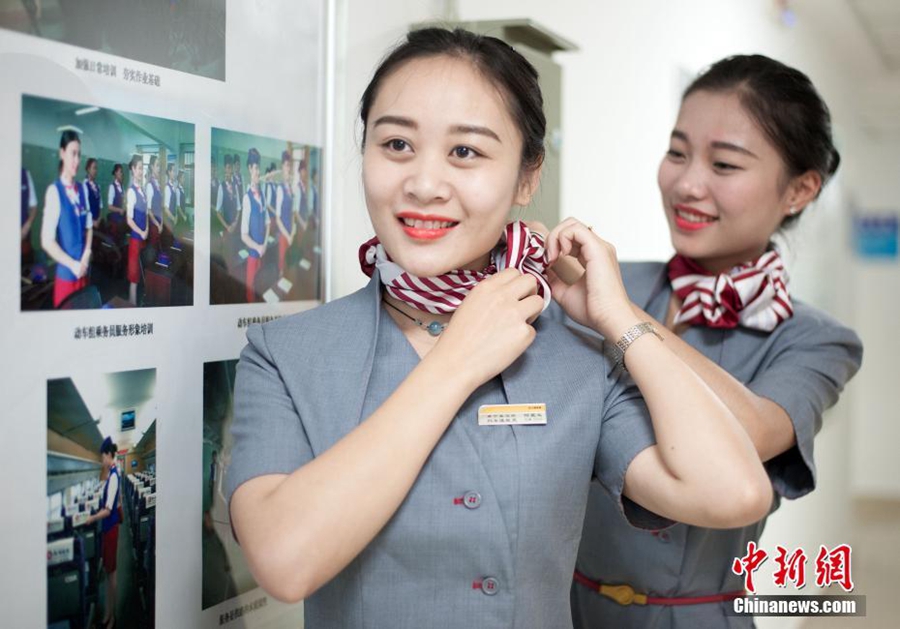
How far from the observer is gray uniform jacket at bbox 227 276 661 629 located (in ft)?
3.76

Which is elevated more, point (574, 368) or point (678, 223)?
point (678, 223)

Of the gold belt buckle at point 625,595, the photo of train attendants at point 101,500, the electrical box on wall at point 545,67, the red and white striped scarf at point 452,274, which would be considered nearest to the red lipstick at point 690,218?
the electrical box on wall at point 545,67

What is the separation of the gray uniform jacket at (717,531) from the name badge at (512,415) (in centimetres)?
60

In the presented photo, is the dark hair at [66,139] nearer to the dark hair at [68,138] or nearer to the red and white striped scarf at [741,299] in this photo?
the dark hair at [68,138]

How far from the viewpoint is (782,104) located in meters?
1.78

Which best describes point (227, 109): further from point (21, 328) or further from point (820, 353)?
point (820, 353)

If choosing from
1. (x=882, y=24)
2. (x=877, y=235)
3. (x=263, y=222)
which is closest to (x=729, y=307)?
(x=263, y=222)

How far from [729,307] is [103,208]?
115cm

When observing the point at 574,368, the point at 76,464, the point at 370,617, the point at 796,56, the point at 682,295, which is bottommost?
the point at 370,617

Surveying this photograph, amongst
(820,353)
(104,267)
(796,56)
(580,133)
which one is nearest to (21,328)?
(104,267)

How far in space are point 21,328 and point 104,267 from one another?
154 millimetres

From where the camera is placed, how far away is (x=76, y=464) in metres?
1.19

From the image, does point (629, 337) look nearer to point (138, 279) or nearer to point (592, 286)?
point (592, 286)

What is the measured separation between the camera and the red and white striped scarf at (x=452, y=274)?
129cm
